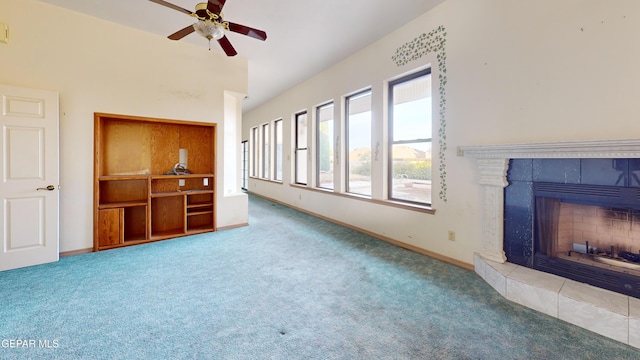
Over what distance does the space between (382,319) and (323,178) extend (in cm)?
420

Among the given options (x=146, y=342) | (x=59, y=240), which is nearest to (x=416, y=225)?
(x=146, y=342)

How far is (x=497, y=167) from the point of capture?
2.77 metres

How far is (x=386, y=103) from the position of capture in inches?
167

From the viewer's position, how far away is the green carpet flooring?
179cm

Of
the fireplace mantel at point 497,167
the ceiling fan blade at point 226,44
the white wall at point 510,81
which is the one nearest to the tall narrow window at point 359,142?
the white wall at point 510,81

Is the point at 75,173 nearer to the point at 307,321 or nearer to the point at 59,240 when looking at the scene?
the point at 59,240

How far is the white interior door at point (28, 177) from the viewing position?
3.05 metres

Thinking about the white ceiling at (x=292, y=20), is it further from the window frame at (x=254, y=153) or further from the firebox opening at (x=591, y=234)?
the window frame at (x=254, y=153)

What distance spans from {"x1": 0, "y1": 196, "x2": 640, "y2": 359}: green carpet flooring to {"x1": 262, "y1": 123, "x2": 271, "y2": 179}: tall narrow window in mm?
5676

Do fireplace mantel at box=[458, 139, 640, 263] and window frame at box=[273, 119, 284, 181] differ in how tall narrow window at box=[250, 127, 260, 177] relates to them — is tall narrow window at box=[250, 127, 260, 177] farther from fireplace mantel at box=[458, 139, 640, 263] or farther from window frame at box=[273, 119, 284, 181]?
fireplace mantel at box=[458, 139, 640, 263]

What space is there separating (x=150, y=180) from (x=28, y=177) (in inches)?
51.0

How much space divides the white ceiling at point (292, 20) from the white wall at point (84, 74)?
0.78 ft

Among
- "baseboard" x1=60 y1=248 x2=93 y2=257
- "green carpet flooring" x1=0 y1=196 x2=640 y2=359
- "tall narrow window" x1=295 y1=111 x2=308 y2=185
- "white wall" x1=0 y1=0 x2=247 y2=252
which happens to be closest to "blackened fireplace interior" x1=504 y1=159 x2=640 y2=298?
"green carpet flooring" x1=0 y1=196 x2=640 y2=359

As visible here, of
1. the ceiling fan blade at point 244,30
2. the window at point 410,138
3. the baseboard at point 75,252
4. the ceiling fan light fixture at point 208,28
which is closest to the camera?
the ceiling fan light fixture at point 208,28
